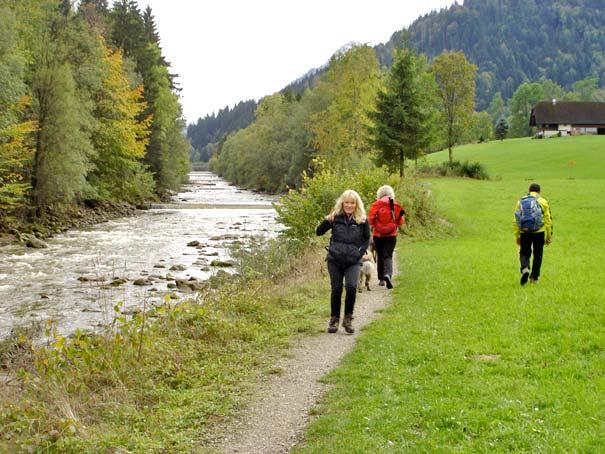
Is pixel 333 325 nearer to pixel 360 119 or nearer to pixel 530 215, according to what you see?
pixel 530 215

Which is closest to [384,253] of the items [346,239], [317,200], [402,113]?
[346,239]

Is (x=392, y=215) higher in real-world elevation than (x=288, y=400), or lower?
higher

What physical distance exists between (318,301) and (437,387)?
581cm

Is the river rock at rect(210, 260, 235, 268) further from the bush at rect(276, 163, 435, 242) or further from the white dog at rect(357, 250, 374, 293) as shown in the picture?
the white dog at rect(357, 250, 374, 293)

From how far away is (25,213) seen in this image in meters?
31.7

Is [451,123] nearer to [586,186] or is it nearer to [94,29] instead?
[586,186]

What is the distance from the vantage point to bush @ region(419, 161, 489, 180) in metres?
54.3

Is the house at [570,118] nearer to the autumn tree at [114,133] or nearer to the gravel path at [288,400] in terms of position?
the autumn tree at [114,133]

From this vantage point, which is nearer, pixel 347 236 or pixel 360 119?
pixel 347 236

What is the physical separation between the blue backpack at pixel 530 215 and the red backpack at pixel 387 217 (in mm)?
2602

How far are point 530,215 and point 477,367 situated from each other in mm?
5627

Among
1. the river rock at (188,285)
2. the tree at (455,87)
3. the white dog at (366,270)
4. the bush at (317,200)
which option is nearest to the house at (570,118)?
the tree at (455,87)

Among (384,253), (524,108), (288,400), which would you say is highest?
(524,108)

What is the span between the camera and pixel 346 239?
949 centimetres
